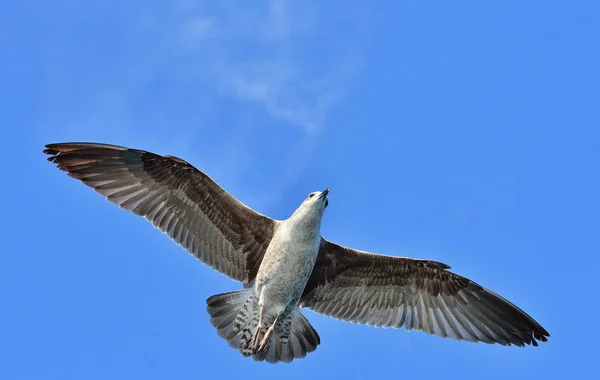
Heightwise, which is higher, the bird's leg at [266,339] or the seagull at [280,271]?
the seagull at [280,271]

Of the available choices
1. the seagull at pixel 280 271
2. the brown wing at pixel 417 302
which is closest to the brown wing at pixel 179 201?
the seagull at pixel 280 271

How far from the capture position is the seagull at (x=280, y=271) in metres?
11.9

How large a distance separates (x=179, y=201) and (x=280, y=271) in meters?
1.80

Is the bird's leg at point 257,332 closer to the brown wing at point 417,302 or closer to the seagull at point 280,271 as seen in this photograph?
the seagull at point 280,271

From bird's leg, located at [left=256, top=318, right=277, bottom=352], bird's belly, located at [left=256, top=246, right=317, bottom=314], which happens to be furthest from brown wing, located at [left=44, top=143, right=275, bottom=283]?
bird's leg, located at [left=256, top=318, right=277, bottom=352]

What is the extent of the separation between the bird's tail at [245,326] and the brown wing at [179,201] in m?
0.37

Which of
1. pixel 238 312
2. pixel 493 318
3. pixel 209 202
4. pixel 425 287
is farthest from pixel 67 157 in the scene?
pixel 493 318

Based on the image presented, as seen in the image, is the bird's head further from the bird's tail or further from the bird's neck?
the bird's tail

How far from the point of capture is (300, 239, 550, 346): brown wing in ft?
41.6

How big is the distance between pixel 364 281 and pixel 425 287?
2.95ft

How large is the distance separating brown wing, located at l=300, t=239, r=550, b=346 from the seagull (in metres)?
0.01

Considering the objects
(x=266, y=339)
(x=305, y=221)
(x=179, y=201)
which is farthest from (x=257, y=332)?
(x=179, y=201)

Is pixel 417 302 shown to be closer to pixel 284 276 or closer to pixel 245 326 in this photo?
pixel 284 276

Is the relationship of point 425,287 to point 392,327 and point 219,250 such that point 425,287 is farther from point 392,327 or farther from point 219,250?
point 219,250
